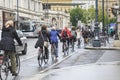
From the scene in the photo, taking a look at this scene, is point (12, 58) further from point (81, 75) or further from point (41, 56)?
point (41, 56)

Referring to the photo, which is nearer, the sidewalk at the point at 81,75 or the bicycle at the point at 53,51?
the sidewalk at the point at 81,75

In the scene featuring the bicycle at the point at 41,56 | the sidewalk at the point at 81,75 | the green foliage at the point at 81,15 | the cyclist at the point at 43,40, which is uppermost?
the green foliage at the point at 81,15

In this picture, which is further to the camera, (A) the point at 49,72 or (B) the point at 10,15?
(B) the point at 10,15

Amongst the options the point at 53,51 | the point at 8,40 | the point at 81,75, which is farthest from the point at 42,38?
the point at 8,40

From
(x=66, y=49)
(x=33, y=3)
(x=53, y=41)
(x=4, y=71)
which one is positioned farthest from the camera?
(x=33, y=3)

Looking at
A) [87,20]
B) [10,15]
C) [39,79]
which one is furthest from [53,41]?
[87,20]

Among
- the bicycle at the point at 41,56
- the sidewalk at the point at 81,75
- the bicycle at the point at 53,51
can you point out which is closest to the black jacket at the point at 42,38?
the bicycle at the point at 41,56

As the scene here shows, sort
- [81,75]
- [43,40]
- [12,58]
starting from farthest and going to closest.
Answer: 1. [43,40]
2. [81,75]
3. [12,58]

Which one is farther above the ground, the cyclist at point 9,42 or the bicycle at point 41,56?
the cyclist at point 9,42

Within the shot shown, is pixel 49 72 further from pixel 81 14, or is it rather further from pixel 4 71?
pixel 81 14

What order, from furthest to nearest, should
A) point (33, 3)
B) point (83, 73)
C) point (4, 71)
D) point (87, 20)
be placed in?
point (87, 20), point (33, 3), point (83, 73), point (4, 71)

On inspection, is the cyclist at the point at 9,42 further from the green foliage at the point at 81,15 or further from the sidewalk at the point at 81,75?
Answer: the green foliage at the point at 81,15

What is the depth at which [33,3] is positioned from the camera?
135m

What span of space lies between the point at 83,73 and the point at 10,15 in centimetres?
6951
